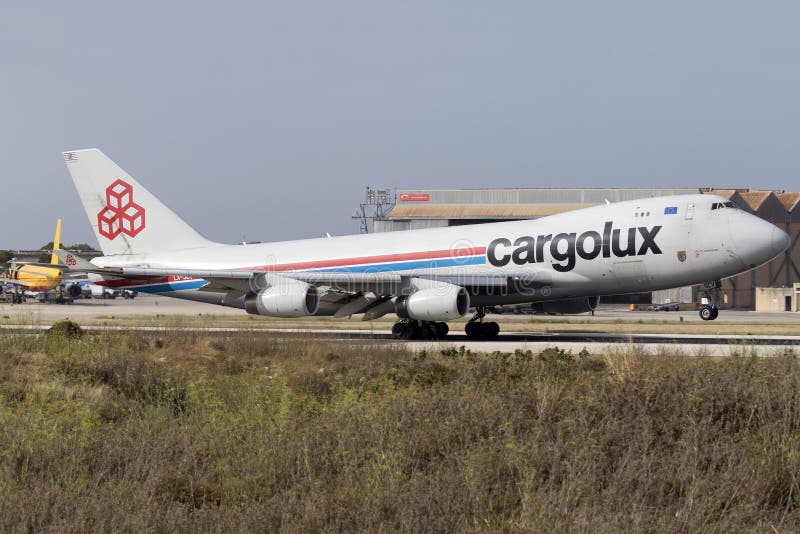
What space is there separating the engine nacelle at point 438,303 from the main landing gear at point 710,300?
778 cm

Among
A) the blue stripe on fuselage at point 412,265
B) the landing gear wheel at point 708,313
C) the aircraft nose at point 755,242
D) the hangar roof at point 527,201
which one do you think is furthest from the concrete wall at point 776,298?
the blue stripe on fuselage at point 412,265

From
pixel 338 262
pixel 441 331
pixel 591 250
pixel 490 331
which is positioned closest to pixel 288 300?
pixel 338 262

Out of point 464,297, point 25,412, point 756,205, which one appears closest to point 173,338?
point 464,297

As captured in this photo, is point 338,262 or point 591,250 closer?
point 591,250

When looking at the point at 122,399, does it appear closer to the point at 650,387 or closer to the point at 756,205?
the point at 650,387

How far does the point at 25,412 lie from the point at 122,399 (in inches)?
77.7

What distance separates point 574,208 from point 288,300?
73.6 meters

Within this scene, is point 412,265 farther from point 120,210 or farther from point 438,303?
point 120,210

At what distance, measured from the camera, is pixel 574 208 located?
3871 inches

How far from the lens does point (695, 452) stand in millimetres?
8445

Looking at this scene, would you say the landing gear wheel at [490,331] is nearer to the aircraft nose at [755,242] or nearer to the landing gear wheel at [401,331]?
the landing gear wheel at [401,331]

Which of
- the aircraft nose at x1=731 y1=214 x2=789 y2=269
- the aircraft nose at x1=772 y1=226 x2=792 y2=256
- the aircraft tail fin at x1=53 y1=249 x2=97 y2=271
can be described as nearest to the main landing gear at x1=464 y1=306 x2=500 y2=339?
the aircraft nose at x1=731 y1=214 x2=789 y2=269

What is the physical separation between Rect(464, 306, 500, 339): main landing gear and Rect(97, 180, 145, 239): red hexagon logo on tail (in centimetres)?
1468

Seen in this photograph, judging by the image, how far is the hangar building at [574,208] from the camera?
97188 millimetres
